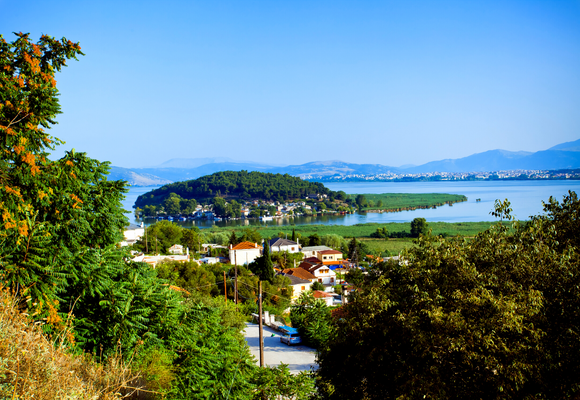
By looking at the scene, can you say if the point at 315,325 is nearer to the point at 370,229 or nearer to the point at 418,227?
the point at 418,227

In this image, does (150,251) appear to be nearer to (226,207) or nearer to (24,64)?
(24,64)

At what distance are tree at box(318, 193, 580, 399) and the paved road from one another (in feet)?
13.5

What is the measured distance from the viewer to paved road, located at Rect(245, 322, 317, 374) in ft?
32.2

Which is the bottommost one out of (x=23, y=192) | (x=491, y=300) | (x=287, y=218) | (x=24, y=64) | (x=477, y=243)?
(x=287, y=218)

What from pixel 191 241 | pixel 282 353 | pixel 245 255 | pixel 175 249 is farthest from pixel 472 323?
pixel 191 241

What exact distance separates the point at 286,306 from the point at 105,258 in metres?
13.7

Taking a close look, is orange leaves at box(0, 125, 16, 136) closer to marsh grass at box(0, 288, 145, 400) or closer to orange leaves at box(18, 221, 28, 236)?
orange leaves at box(18, 221, 28, 236)

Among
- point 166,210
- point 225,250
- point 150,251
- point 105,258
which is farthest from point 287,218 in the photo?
point 105,258

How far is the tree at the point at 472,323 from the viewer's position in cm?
397

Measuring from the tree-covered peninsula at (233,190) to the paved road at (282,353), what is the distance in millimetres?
93147

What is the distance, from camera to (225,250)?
113 feet

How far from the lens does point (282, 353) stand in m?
10.9

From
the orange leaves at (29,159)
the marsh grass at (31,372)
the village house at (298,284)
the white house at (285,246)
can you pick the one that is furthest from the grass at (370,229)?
the marsh grass at (31,372)

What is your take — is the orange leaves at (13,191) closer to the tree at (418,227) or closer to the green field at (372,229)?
the green field at (372,229)
